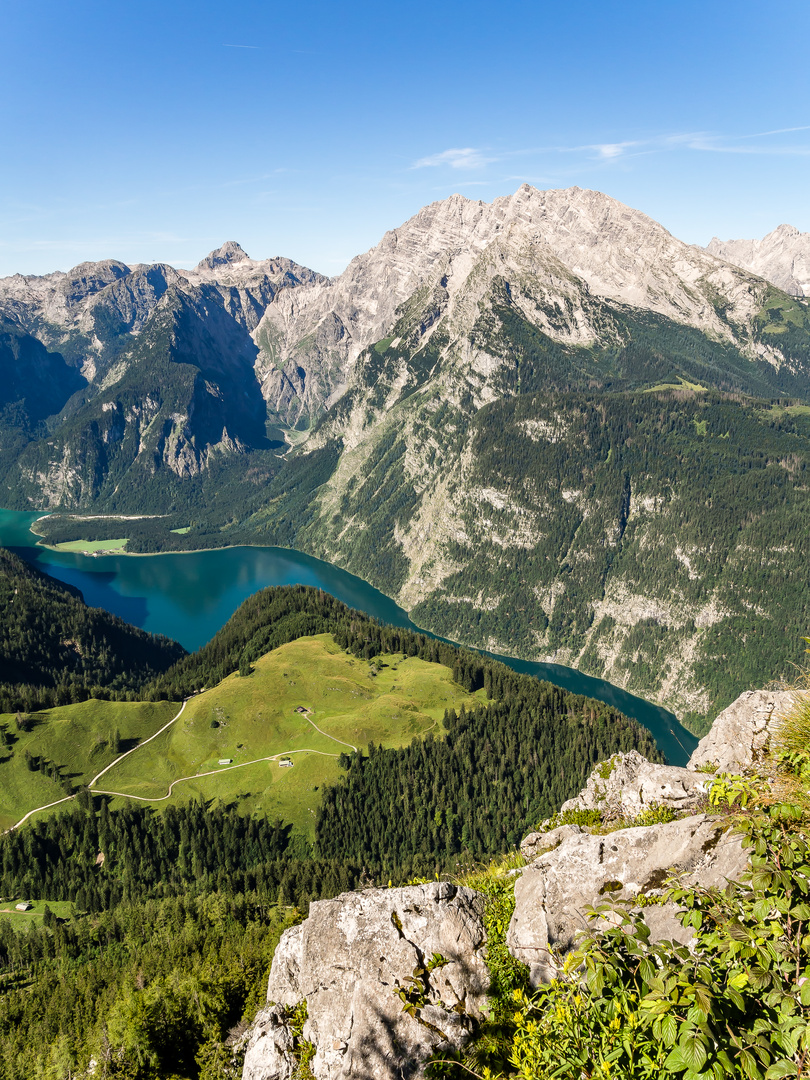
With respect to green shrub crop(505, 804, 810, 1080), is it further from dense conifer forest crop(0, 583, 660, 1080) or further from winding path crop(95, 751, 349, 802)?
winding path crop(95, 751, 349, 802)

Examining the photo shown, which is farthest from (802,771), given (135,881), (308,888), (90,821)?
(90,821)

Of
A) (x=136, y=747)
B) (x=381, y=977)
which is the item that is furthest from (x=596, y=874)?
(x=136, y=747)

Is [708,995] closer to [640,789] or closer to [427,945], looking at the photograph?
[427,945]

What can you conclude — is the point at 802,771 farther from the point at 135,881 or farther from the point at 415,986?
the point at 135,881

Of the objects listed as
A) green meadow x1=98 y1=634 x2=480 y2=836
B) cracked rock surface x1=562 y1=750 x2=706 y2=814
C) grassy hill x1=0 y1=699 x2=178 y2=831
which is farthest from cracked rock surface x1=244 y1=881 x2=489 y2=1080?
grassy hill x1=0 y1=699 x2=178 y2=831

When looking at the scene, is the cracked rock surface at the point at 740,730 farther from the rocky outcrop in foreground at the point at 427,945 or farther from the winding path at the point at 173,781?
the winding path at the point at 173,781

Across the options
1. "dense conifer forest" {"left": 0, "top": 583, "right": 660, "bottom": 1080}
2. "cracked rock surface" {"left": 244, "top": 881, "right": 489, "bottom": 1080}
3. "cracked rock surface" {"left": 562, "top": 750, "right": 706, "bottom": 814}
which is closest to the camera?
"cracked rock surface" {"left": 244, "top": 881, "right": 489, "bottom": 1080}
